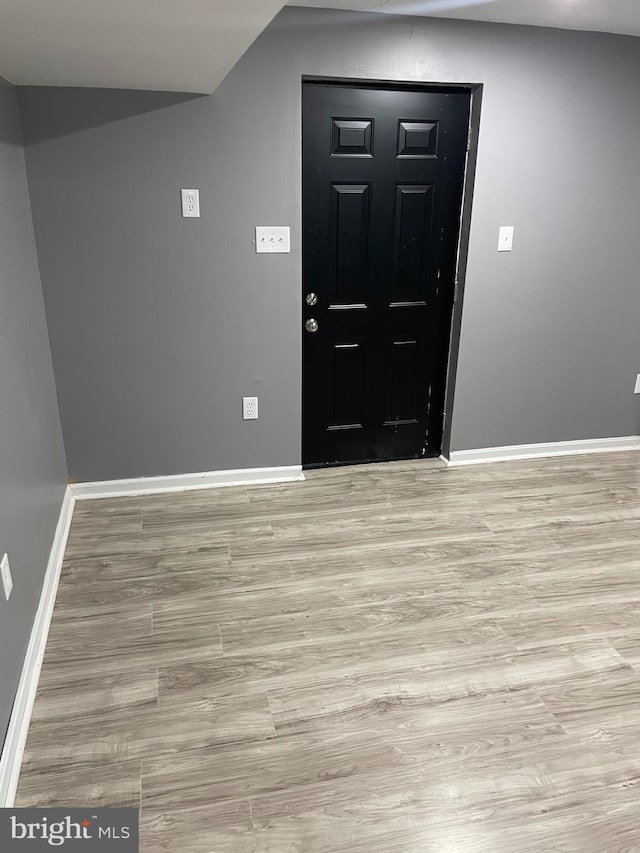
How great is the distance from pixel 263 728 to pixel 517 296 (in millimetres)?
2619

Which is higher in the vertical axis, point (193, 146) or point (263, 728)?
point (193, 146)

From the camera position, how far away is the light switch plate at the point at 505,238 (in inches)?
136

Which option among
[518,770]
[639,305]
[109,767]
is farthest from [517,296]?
[109,767]

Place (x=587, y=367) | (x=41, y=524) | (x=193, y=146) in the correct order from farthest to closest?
(x=587, y=367) < (x=193, y=146) < (x=41, y=524)

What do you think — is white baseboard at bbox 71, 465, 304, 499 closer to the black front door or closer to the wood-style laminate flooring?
the wood-style laminate flooring

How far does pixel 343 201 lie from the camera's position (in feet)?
10.7

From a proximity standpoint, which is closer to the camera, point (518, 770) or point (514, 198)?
point (518, 770)

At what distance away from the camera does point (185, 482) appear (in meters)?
3.43

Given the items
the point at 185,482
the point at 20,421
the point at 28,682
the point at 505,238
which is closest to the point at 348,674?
the point at 28,682

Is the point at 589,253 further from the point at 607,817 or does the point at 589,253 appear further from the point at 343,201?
the point at 607,817

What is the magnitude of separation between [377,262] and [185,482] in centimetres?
153

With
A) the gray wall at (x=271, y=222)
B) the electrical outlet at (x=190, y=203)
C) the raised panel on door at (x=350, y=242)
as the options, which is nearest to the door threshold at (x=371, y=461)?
the gray wall at (x=271, y=222)

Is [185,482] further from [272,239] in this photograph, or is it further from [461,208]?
[461,208]

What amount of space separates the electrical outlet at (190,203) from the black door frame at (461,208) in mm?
500
